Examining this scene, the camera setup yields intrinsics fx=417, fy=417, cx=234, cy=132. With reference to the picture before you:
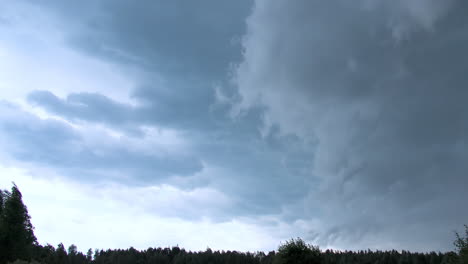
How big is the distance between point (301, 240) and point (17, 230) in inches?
2427

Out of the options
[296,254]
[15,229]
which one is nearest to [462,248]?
[296,254]

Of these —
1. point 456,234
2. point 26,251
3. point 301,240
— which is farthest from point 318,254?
point 26,251

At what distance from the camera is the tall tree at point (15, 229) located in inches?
3514

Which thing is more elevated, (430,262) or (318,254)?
(430,262)

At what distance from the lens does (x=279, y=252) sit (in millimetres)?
87438

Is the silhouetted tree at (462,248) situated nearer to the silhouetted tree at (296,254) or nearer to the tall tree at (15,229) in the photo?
the silhouetted tree at (296,254)

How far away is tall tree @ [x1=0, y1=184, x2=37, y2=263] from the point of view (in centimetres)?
8925

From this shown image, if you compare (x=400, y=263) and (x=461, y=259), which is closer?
(x=461, y=259)

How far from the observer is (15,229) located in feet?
298

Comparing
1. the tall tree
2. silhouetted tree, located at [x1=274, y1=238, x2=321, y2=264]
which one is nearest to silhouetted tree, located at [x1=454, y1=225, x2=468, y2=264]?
silhouetted tree, located at [x1=274, y1=238, x2=321, y2=264]

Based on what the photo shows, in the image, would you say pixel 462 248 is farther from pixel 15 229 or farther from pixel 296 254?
pixel 15 229

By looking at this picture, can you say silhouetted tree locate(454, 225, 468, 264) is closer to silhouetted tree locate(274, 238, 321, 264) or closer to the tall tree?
silhouetted tree locate(274, 238, 321, 264)

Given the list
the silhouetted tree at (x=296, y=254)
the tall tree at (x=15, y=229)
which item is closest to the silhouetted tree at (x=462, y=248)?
the silhouetted tree at (x=296, y=254)

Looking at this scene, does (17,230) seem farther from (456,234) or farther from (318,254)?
(456,234)
